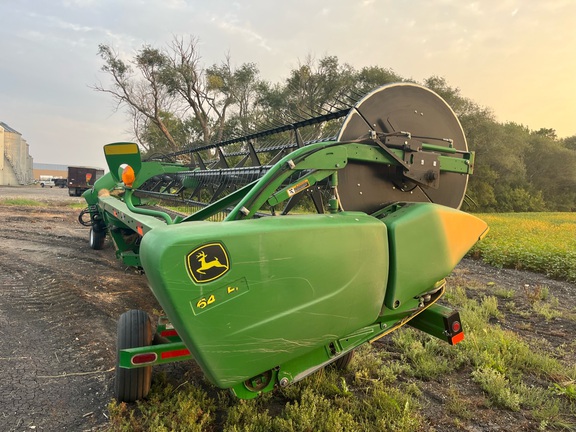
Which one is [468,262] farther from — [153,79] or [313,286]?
[153,79]

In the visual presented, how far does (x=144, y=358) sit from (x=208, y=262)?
3.00 feet

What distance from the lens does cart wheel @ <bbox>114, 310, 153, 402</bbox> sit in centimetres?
224

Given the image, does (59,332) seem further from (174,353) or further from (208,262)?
(208,262)

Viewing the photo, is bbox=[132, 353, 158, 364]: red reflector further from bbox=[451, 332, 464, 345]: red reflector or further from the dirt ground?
bbox=[451, 332, 464, 345]: red reflector

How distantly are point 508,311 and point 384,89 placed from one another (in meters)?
3.70

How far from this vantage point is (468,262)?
26.2ft

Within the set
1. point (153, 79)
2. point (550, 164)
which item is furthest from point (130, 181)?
point (550, 164)

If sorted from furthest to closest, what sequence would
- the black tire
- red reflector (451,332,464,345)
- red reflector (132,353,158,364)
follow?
the black tire → red reflector (451,332,464,345) → red reflector (132,353,158,364)

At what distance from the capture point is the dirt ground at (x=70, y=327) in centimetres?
233

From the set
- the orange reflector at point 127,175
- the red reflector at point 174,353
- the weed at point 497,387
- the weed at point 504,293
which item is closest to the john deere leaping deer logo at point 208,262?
the red reflector at point 174,353

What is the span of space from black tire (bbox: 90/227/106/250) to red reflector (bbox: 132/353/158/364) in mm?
5765

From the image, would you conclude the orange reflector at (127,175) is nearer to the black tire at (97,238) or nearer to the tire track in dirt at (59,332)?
the tire track in dirt at (59,332)

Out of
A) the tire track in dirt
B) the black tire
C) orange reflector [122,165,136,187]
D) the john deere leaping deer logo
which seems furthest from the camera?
the black tire

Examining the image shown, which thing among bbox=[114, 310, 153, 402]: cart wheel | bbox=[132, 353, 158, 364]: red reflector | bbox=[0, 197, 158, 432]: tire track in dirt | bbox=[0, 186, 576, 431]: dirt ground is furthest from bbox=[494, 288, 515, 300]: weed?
bbox=[132, 353, 158, 364]: red reflector
